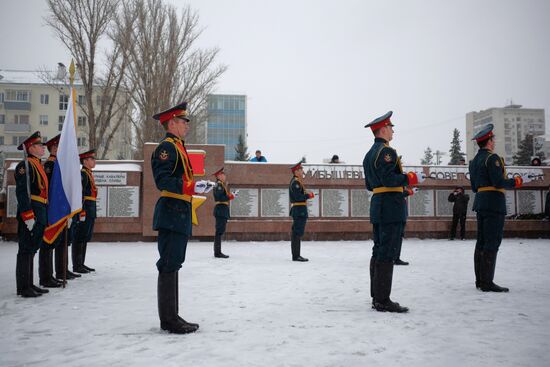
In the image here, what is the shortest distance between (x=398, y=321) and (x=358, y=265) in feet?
15.4

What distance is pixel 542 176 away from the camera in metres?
17.8

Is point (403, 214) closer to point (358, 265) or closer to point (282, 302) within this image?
point (282, 302)

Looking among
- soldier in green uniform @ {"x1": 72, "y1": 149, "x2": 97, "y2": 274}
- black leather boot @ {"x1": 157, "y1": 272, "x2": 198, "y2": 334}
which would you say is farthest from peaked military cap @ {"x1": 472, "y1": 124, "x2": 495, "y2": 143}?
soldier in green uniform @ {"x1": 72, "y1": 149, "x2": 97, "y2": 274}

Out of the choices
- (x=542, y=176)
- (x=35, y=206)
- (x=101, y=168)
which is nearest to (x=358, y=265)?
(x=35, y=206)

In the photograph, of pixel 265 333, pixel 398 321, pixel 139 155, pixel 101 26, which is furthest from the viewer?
pixel 139 155

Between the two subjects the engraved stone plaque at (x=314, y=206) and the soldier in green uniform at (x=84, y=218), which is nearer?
the soldier in green uniform at (x=84, y=218)

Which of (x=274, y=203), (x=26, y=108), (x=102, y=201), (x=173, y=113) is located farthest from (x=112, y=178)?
(x=26, y=108)

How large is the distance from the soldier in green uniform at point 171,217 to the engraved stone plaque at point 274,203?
11.5m

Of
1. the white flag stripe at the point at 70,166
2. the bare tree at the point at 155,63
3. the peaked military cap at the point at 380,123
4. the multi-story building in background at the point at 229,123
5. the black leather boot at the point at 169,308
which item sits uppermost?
the multi-story building in background at the point at 229,123

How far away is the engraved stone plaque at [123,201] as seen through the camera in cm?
1554

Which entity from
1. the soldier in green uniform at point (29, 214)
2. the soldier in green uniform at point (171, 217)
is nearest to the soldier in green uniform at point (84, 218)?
the soldier in green uniform at point (29, 214)

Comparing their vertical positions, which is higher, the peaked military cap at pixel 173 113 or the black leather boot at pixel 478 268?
the peaked military cap at pixel 173 113

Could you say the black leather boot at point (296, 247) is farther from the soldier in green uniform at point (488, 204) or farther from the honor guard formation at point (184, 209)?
the soldier in green uniform at point (488, 204)

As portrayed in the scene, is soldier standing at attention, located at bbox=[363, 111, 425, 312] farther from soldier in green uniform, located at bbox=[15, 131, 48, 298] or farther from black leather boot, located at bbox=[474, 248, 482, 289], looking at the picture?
soldier in green uniform, located at bbox=[15, 131, 48, 298]
